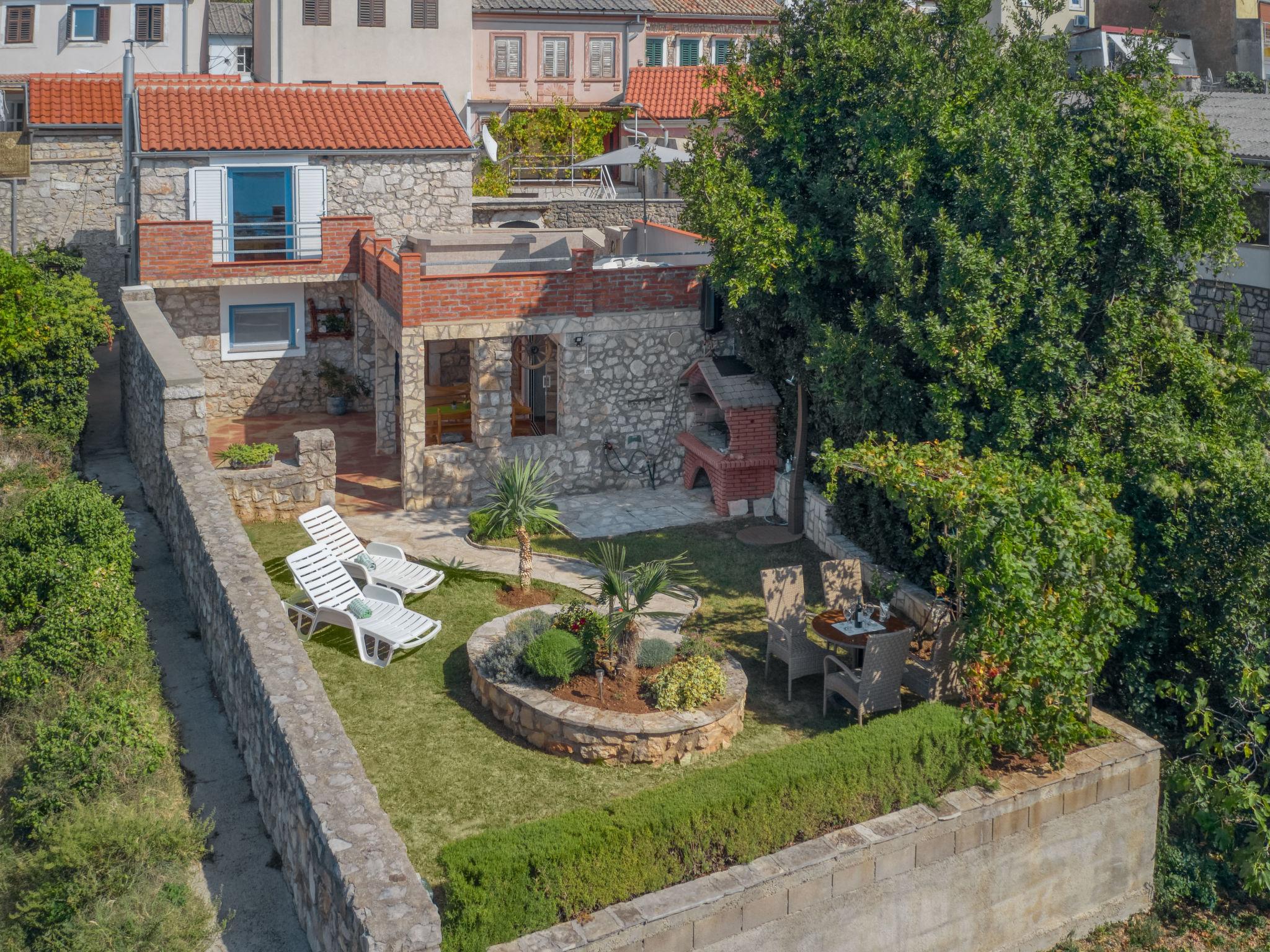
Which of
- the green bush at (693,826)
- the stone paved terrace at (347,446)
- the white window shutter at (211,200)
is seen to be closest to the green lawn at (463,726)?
the green bush at (693,826)

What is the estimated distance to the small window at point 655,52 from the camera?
50.0 meters

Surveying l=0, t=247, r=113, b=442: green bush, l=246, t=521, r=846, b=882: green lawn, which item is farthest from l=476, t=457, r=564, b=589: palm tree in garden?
l=0, t=247, r=113, b=442: green bush

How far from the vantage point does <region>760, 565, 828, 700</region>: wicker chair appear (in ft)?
52.5

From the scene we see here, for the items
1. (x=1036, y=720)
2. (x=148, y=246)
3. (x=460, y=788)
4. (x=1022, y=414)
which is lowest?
(x=460, y=788)

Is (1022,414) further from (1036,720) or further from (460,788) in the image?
(460,788)

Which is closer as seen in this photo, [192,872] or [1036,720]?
[192,872]

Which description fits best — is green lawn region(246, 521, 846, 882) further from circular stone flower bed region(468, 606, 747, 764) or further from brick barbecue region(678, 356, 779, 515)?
brick barbecue region(678, 356, 779, 515)

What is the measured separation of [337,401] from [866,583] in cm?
1334

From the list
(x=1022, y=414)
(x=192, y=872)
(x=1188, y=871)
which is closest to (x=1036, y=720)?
(x=1188, y=871)

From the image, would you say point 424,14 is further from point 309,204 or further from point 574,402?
point 574,402

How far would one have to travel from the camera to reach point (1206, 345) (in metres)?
17.7

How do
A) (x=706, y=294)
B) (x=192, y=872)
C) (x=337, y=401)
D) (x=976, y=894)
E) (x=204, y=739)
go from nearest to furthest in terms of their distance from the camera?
(x=192, y=872) < (x=976, y=894) < (x=204, y=739) < (x=706, y=294) < (x=337, y=401)

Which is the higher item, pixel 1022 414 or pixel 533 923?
pixel 1022 414

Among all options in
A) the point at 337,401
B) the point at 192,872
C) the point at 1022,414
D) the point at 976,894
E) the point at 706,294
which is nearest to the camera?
the point at 192,872
